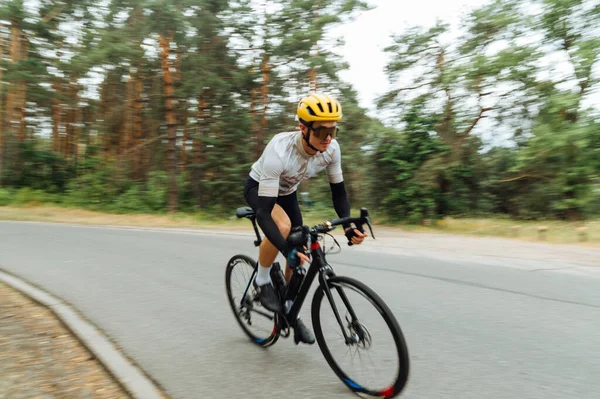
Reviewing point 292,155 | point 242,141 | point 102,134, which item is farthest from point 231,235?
point 102,134

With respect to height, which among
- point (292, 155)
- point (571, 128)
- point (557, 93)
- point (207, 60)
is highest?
point (207, 60)

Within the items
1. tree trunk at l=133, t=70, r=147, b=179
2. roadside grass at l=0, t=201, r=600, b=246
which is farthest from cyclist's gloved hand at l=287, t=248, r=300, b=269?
tree trunk at l=133, t=70, r=147, b=179

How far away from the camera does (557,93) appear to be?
16.9 m

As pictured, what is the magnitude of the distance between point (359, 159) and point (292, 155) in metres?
15.8

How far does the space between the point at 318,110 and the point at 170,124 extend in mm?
19410

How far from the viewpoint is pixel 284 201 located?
13.6 feet

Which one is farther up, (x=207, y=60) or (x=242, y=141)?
(x=207, y=60)

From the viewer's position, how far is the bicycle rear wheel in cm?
421

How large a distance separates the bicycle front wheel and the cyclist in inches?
12.7

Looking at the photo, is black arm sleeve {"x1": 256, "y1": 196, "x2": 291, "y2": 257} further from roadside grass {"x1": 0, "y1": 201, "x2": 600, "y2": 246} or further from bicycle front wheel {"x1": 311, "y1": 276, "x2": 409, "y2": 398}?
roadside grass {"x1": 0, "y1": 201, "x2": 600, "y2": 246}

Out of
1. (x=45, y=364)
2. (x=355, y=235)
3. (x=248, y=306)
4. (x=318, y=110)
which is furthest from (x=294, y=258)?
(x=45, y=364)

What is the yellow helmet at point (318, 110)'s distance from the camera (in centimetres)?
333

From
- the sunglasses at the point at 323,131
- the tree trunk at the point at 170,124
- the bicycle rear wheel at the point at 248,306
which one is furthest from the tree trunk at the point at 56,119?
the sunglasses at the point at 323,131

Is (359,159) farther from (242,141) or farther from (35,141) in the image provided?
(35,141)
